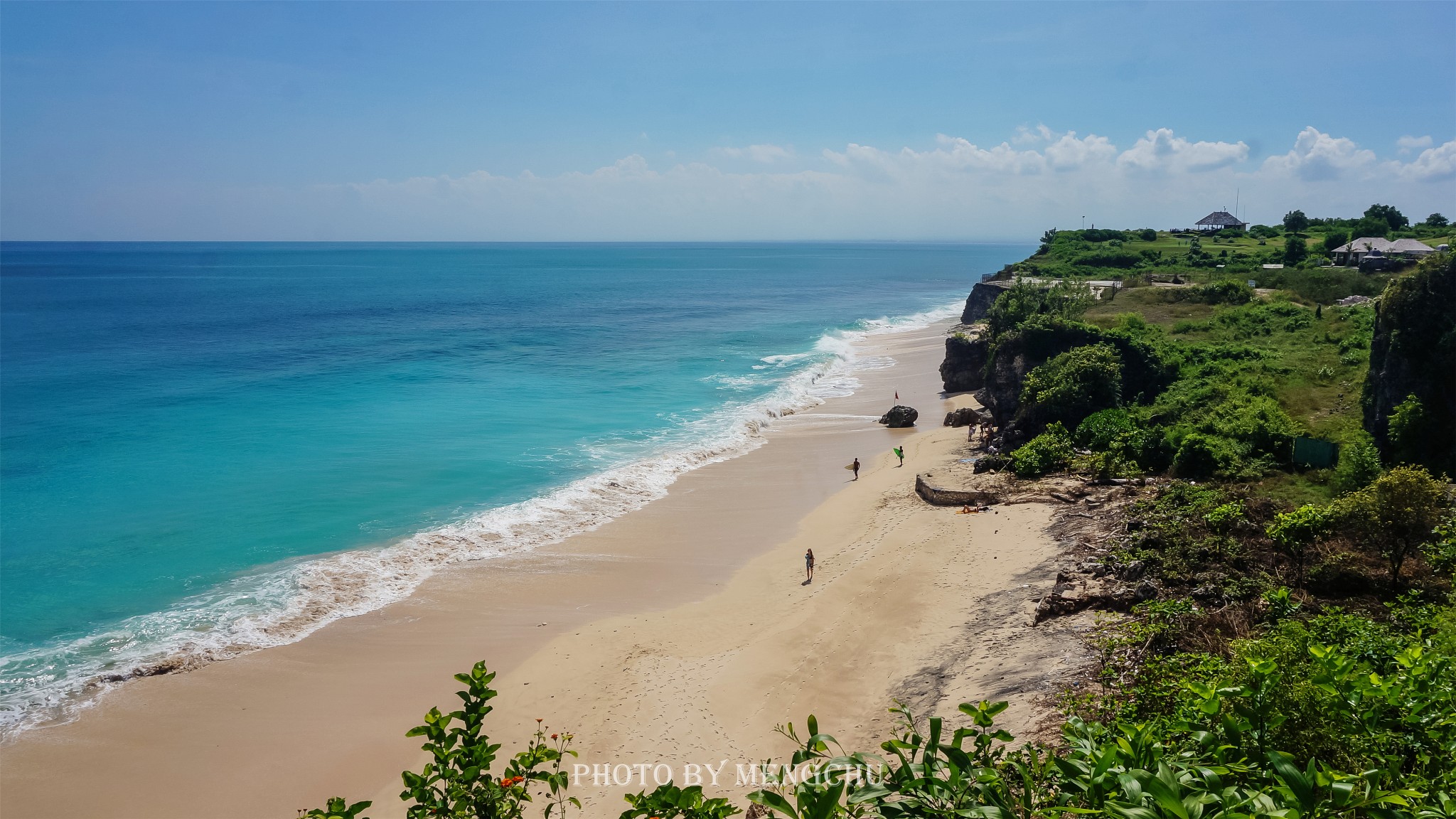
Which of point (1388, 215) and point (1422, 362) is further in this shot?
point (1388, 215)

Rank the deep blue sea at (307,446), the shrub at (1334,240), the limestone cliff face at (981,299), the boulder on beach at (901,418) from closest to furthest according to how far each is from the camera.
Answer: the deep blue sea at (307,446)
the boulder on beach at (901,418)
the shrub at (1334,240)
the limestone cliff face at (981,299)

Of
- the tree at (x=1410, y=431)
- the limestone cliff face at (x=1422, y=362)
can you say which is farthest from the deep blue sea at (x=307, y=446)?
the limestone cliff face at (x=1422, y=362)

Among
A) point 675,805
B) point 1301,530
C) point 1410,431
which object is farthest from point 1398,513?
point 675,805

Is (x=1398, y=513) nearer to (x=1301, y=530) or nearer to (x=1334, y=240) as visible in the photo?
(x=1301, y=530)

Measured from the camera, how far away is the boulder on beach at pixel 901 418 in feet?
123

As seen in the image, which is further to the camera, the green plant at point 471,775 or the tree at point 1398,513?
the tree at point 1398,513

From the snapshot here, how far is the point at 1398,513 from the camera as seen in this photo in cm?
1337

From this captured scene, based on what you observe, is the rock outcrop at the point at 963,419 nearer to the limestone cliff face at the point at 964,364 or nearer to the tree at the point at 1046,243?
the limestone cliff face at the point at 964,364

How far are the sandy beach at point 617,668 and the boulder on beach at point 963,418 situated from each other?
1254 centimetres

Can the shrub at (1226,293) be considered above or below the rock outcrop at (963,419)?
above

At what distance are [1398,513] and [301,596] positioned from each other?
24.3 m

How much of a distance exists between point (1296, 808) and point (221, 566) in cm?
2591

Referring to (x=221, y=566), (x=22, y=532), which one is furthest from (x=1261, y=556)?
(x=22, y=532)

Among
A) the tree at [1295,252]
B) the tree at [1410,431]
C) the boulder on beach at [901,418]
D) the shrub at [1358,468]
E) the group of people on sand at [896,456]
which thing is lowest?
the group of people on sand at [896,456]
